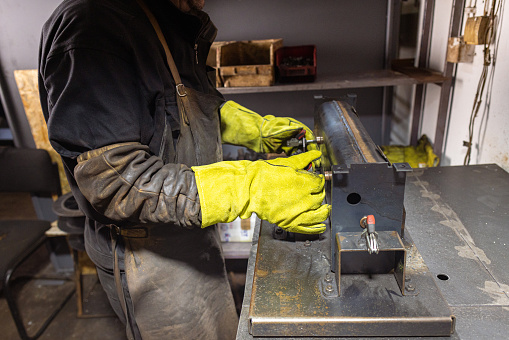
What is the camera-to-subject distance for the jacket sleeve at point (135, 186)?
92 cm

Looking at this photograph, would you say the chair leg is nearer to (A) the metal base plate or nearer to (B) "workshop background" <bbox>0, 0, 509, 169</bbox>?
(B) "workshop background" <bbox>0, 0, 509, 169</bbox>

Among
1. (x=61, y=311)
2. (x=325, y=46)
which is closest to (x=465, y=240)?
(x=325, y=46)

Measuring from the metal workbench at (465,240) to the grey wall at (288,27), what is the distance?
3.13 feet

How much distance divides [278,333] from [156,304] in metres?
0.59

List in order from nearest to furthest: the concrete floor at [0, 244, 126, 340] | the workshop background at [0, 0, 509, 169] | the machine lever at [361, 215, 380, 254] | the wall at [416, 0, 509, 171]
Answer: the machine lever at [361, 215, 380, 254]
the wall at [416, 0, 509, 171]
the workshop background at [0, 0, 509, 169]
the concrete floor at [0, 244, 126, 340]

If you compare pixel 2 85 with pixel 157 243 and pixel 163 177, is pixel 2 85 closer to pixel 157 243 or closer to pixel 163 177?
pixel 157 243

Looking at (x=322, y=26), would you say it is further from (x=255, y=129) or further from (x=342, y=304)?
(x=342, y=304)

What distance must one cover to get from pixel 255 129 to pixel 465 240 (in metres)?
0.91

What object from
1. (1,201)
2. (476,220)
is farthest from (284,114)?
(1,201)

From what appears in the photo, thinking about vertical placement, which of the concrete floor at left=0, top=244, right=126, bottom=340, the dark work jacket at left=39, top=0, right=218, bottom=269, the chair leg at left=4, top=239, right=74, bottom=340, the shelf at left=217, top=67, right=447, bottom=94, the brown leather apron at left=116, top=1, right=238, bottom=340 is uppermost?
the dark work jacket at left=39, top=0, right=218, bottom=269

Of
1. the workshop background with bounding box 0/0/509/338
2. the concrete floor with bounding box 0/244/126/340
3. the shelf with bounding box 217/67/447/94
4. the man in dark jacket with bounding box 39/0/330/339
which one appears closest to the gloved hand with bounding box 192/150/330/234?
the man in dark jacket with bounding box 39/0/330/339

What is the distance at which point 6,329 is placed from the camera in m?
2.39

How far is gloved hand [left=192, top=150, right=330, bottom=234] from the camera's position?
98 centimetres

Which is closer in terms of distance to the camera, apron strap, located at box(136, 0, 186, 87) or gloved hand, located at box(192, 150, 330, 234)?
gloved hand, located at box(192, 150, 330, 234)
